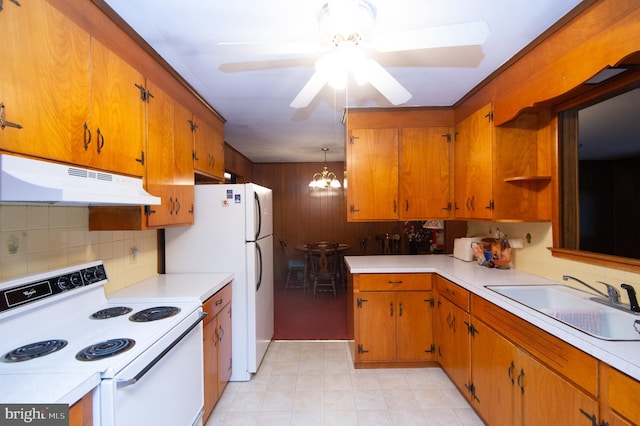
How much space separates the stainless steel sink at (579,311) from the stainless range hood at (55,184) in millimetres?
1978

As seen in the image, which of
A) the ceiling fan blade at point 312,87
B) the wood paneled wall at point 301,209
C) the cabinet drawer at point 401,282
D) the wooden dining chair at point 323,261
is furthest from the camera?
the wood paneled wall at point 301,209

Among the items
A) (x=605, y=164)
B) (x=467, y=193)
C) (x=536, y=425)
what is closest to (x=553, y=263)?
(x=605, y=164)

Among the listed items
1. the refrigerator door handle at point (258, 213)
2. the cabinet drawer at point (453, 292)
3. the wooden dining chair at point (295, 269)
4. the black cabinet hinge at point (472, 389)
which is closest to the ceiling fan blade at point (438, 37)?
the cabinet drawer at point (453, 292)

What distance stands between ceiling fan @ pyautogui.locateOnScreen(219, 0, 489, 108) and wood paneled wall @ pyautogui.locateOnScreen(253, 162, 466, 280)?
4.30 m

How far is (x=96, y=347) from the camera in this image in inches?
44.9

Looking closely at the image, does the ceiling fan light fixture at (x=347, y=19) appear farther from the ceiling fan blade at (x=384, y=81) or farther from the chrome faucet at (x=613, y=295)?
the chrome faucet at (x=613, y=295)

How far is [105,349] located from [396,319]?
83.0 inches

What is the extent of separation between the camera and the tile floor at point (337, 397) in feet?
6.44

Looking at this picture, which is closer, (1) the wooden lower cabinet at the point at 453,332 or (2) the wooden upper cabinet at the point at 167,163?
(2) the wooden upper cabinet at the point at 167,163

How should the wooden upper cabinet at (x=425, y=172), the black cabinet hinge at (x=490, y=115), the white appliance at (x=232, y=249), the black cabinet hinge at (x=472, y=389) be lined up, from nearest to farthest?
1. the black cabinet hinge at (x=472, y=389)
2. the black cabinet hinge at (x=490, y=115)
3. the white appliance at (x=232, y=249)
4. the wooden upper cabinet at (x=425, y=172)

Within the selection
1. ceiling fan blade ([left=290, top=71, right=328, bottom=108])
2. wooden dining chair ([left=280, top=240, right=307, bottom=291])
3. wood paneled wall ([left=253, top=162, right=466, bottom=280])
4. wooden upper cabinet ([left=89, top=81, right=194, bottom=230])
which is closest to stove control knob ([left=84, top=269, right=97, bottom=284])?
wooden upper cabinet ([left=89, top=81, right=194, bottom=230])

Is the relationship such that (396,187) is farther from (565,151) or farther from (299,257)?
(299,257)

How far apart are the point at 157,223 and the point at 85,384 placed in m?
1.05

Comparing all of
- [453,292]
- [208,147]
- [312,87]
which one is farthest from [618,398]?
[208,147]
